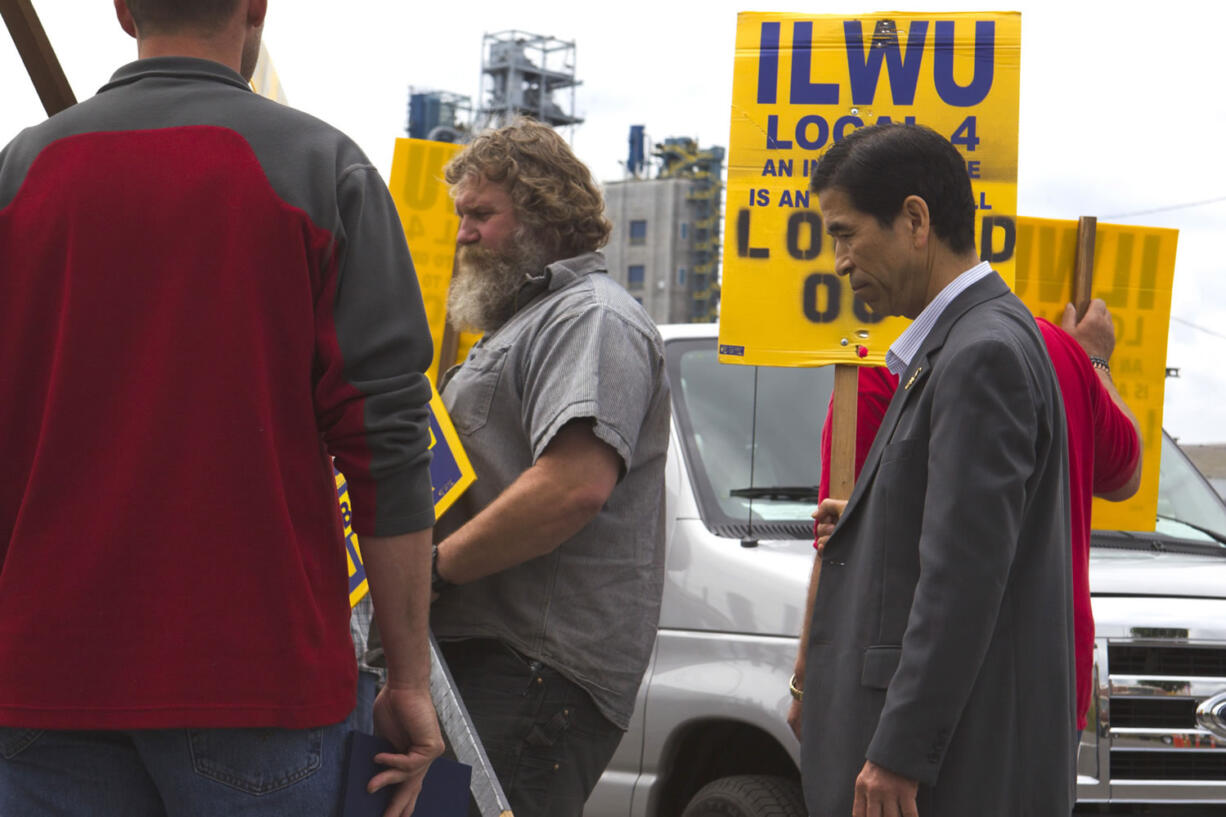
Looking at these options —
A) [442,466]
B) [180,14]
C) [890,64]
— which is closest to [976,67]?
[890,64]

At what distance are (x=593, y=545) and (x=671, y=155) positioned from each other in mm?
86687

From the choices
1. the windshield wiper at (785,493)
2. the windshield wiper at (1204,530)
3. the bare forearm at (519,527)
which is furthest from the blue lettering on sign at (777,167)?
the windshield wiper at (1204,530)

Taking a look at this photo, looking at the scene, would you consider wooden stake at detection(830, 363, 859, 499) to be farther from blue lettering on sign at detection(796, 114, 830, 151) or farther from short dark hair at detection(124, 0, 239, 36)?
short dark hair at detection(124, 0, 239, 36)

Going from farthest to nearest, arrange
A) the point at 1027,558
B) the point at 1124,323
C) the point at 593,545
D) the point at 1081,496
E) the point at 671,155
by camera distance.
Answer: the point at 671,155, the point at 1124,323, the point at 593,545, the point at 1081,496, the point at 1027,558

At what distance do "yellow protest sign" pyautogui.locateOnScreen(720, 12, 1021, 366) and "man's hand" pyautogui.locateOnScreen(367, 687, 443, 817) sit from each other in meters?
1.74

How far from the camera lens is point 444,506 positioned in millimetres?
3043

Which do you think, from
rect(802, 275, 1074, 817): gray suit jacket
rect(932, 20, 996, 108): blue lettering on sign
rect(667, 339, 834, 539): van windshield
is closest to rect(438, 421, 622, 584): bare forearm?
rect(802, 275, 1074, 817): gray suit jacket

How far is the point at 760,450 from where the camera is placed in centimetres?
483

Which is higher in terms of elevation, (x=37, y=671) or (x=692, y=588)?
(x=37, y=671)

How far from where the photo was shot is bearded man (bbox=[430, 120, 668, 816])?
9.31 feet

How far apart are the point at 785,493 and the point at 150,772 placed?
10.2 ft

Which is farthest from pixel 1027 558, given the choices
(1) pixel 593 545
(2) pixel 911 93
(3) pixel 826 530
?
(2) pixel 911 93

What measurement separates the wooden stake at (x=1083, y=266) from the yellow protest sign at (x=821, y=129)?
0.74 meters

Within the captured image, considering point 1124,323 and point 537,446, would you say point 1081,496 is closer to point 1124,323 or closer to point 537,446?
point 537,446
